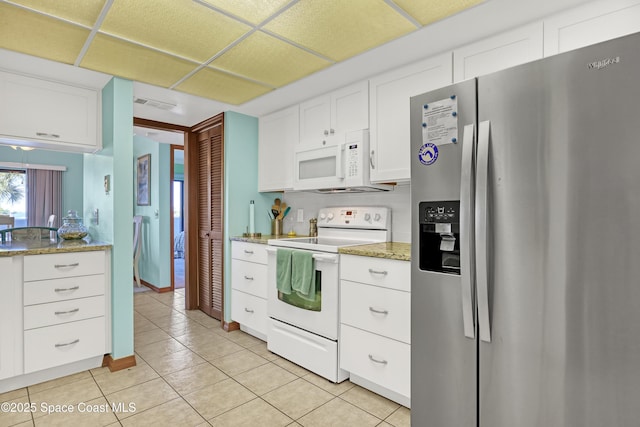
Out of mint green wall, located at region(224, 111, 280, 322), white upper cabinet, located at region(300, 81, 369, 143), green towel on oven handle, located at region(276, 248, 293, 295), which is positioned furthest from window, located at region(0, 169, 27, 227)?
white upper cabinet, located at region(300, 81, 369, 143)

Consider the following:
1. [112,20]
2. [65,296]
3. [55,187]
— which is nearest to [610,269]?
[112,20]

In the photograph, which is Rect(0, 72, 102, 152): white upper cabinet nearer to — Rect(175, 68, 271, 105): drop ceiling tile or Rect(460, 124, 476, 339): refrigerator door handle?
Rect(175, 68, 271, 105): drop ceiling tile

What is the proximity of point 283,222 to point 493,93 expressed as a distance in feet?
8.84

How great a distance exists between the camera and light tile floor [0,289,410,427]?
6.32ft

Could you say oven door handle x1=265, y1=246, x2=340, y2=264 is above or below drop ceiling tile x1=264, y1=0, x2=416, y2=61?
below

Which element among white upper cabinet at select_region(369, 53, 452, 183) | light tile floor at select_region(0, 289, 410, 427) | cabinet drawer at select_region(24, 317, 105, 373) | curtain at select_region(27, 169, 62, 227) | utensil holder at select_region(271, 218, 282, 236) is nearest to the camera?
light tile floor at select_region(0, 289, 410, 427)

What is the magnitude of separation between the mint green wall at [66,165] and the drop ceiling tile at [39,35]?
7.16 ft

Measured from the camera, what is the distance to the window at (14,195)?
3.65m

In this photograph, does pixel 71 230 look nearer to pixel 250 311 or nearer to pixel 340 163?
pixel 250 311

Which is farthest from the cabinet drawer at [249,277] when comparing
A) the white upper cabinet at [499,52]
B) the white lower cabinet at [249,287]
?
the white upper cabinet at [499,52]

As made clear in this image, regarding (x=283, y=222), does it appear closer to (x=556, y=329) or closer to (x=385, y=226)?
(x=385, y=226)

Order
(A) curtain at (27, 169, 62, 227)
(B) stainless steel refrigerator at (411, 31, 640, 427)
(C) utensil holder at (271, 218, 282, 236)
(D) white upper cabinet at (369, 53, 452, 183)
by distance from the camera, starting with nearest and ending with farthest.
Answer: (B) stainless steel refrigerator at (411, 31, 640, 427), (D) white upper cabinet at (369, 53, 452, 183), (C) utensil holder at (271, 218, 282, 236), (A) curtain at (27, 169, 62, 227)

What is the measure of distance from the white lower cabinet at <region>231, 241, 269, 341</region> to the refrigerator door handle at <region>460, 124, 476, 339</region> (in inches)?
76.9

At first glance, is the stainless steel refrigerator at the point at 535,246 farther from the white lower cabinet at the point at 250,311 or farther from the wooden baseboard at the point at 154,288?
the wooden baseboard at the point at 154,288
